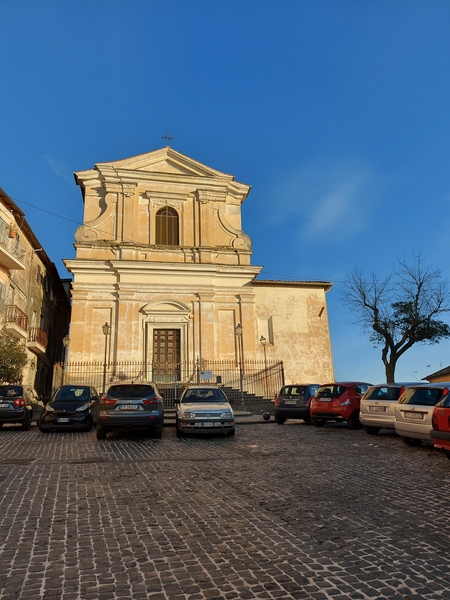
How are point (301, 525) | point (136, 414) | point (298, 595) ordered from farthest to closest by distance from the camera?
point (136, 414) < point (301, 525) < point (298, 595)

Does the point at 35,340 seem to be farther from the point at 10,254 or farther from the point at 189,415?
the point at 189,415

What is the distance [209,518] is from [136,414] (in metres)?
7.07

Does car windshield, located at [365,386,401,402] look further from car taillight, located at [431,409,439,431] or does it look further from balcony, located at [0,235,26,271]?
balcony, located at [0,235,26,271]

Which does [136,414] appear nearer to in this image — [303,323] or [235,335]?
[235,335]

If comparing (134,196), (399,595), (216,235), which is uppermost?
(134,196)

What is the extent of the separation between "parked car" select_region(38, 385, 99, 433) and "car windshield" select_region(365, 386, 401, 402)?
8.82 m

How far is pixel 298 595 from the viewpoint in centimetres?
300

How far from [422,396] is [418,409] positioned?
0.41m

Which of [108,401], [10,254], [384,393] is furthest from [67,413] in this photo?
[10,254]

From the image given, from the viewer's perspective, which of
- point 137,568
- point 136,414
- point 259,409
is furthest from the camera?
point 259,409

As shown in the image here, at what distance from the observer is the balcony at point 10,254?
21438 millimetres

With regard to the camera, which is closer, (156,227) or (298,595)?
(298,595)

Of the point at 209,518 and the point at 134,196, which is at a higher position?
the point at 134,196

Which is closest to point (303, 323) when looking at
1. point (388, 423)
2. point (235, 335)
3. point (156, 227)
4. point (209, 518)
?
point (235, 335)
